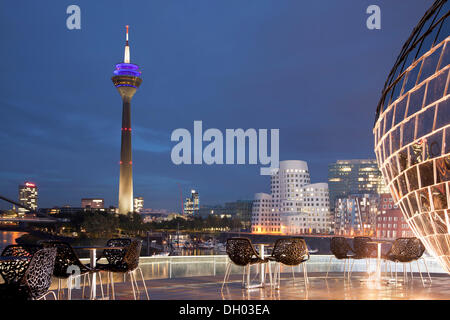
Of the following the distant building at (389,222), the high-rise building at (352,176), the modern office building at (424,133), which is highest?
the high-rise building at (352,176)

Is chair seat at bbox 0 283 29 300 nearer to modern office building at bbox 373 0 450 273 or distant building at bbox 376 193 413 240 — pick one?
modern office building at bbox 373 0 450 273

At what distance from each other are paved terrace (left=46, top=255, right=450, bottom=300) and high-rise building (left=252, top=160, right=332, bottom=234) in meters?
106

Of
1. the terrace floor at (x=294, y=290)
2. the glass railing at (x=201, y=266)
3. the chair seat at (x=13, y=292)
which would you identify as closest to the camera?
the chair seat at (x=13, y=292)

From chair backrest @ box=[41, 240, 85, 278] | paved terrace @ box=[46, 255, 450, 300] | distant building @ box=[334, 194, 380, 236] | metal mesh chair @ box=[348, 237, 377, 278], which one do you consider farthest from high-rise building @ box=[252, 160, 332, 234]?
chair backrest @ box=[41, 240, 85, 278]

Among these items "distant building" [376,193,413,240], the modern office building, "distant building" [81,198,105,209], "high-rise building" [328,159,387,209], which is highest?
"high-rise building" [328,159,387,209]

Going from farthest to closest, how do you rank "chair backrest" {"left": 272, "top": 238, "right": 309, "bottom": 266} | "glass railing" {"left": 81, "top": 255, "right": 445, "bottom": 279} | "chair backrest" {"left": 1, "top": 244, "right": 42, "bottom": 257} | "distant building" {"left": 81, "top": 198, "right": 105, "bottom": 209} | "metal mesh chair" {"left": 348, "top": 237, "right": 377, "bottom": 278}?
"distant building" {"left": 81, "top": 198, "right": 105, "bottom": 209}, "glass railing" {"left": 81, "top": 255, "right": 445, "bottom": 279}, "metal mesh chair" {"left": 348, "top": 237, "right": 377, "bottom": 278}, "chair backrest" {"left": 272, "top": 238, "right": 309, "bottom": 266}, "chair backrest" {"left": 1, "top": 244, "right": 42, "bottom": 257}

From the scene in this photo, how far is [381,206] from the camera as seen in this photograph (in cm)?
9538

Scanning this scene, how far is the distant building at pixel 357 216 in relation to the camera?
10019 cm

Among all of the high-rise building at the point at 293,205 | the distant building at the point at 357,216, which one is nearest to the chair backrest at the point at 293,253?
the distant building at the point at 357,216

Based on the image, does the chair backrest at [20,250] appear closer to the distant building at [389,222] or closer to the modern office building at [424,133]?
the modern office building at [424,133]

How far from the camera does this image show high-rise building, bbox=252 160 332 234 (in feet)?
383

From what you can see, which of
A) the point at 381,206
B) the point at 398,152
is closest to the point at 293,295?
the point at 398,152

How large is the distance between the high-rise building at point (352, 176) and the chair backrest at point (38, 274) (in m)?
156
